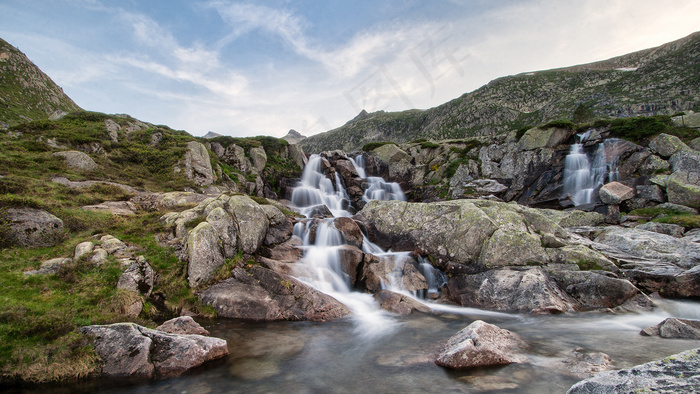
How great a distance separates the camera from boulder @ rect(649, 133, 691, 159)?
27.6m

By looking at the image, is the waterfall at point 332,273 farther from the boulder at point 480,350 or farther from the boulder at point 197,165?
the boulder at point 197,165

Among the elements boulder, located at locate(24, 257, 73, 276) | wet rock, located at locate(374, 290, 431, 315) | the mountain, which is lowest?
wet rock, located at locate(374, 290, 431, 315)

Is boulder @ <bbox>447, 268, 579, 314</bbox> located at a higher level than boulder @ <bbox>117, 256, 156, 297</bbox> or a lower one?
lower

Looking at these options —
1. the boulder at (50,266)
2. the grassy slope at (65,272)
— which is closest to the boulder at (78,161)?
the grassy slope at (65,272)

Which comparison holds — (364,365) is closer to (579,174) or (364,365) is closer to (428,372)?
(428,372)

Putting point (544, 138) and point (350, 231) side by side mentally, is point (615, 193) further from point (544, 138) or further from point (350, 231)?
point (350, 231)

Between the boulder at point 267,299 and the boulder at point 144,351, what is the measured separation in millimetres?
3976

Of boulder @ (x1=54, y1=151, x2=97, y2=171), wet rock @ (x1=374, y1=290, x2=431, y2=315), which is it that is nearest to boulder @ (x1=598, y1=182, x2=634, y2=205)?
wet rock @ (x1=374, y1=290, x2=431, y2=315)

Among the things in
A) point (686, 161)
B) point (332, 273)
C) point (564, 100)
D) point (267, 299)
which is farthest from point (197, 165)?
point (564, 100)

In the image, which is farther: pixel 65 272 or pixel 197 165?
pixel 197 165

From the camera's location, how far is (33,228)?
512 inches

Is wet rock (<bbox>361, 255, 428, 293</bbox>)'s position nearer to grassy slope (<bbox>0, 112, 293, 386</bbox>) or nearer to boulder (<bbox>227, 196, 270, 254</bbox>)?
boulder (<bbox>227, 196, 270, 254</bbox>)

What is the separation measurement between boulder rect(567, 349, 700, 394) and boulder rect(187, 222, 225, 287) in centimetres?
1447

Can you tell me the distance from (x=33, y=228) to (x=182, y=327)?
9589 mm
